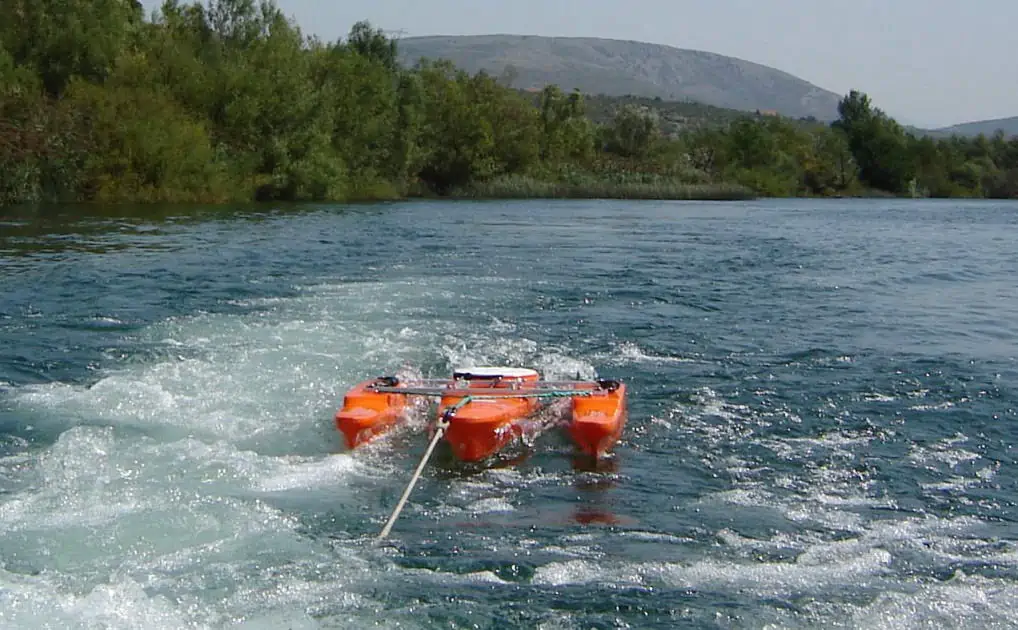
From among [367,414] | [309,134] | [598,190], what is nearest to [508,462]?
[367,414]

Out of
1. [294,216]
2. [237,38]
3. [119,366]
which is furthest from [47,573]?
[237,38]

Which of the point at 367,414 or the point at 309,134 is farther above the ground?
the point at 309,134

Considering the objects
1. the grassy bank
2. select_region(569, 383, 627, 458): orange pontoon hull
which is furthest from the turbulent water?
the grassy bank

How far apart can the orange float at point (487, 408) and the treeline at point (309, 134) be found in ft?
112

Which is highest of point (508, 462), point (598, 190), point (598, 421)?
point (598, 421)

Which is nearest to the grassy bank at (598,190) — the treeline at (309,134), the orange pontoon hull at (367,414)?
the treeline at (309,134)

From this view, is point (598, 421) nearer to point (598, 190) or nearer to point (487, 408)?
point (487, 408)

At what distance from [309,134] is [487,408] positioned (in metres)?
45.6

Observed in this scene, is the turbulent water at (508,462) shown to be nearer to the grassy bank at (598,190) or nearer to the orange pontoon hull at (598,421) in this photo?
the orange pontoon hull at (598,421)

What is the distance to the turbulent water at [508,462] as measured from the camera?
22.5 feet

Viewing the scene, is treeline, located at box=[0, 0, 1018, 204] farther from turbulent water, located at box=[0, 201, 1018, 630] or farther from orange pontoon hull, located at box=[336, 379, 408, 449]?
orange pontoon hull, located at box=[336, 379, 408, 449]

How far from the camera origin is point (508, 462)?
974 cm

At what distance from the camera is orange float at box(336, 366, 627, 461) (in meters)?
9.66

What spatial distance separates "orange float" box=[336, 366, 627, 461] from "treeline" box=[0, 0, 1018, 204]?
3412 centimetres
